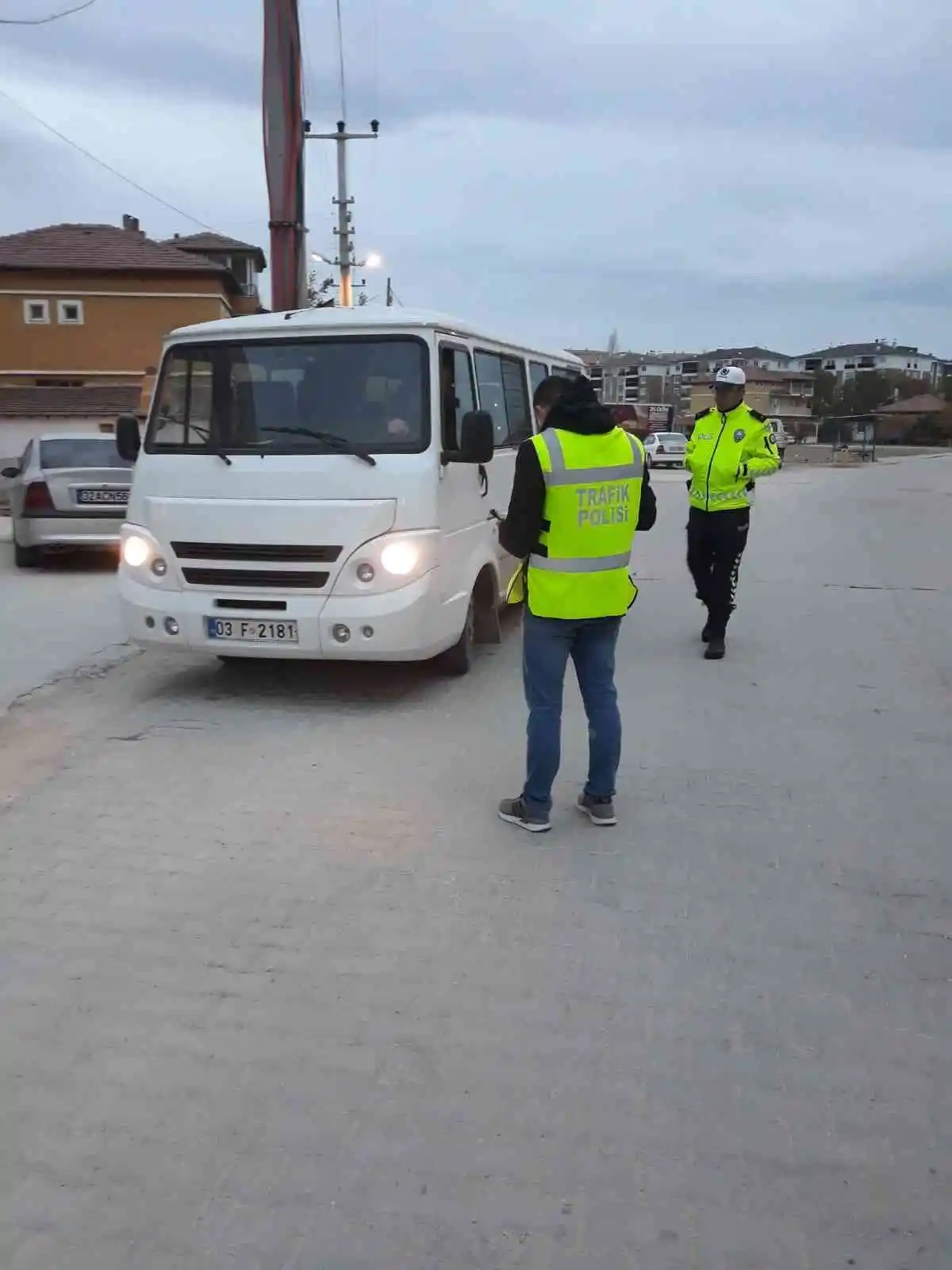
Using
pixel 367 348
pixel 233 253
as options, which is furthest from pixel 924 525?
pixel 233 253

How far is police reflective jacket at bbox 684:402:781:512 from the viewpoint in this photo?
7.72 meters

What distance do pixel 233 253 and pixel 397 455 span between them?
48.9 m

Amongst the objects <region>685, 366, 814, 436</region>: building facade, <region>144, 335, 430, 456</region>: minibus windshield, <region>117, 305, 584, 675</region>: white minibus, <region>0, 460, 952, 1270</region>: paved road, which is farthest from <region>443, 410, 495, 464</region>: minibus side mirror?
<region>685, 366, 814, 436</region>: building facade

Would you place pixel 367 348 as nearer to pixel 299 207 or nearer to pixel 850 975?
pixel 850 975

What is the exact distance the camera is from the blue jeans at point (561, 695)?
182 inches

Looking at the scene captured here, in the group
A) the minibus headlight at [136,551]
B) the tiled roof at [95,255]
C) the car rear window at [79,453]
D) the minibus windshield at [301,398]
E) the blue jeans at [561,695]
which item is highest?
the tiled roof at [95,255]

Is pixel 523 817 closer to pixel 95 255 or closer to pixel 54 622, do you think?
pixel 54 622

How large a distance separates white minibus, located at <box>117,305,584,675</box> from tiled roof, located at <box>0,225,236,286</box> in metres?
35.8

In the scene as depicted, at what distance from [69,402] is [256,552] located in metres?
33.3

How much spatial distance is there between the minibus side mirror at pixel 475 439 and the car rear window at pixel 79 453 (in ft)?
23.4

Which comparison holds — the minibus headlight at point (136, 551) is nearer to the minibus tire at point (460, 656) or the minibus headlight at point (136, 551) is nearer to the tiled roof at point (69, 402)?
the minibus tire at point (460, 656)

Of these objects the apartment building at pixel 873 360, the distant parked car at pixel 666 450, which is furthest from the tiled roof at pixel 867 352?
the distant parked car at pixel 666 450

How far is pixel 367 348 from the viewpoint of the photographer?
666 cm

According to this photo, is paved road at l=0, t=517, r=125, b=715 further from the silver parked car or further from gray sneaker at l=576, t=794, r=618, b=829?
gray sneaker at l=576, t=794, r=618, b=829
